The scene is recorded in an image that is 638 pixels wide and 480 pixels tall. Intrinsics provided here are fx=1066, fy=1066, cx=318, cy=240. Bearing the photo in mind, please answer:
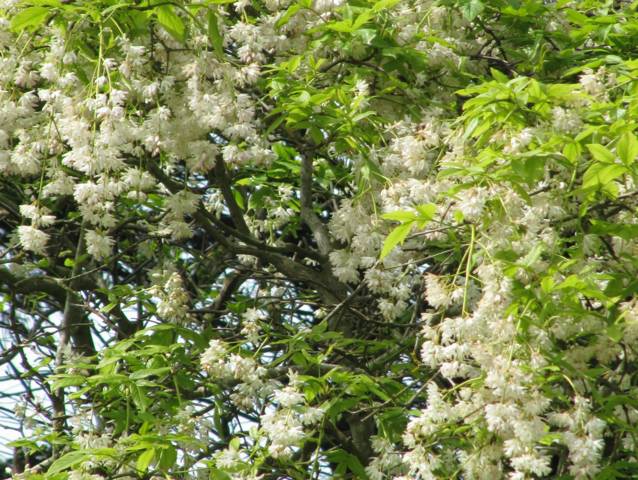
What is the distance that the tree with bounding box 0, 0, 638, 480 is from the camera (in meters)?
3.21

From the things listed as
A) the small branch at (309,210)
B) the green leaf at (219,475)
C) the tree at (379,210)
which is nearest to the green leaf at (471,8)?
the tree at (379,210)

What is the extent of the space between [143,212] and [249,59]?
2.36 metres

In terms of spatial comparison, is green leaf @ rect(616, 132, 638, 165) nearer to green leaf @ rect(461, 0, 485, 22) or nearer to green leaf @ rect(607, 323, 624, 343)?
green leaf @ rect(607, 323, 624, 343)

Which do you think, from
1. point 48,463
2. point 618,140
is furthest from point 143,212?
point 618,140

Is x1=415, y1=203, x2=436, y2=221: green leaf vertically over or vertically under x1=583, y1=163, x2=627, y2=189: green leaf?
over

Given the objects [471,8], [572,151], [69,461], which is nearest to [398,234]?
[572,151]

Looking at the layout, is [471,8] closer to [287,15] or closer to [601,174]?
[287,15]

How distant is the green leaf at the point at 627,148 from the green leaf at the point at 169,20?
4.79 feet

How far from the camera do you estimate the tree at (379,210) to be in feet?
10.5

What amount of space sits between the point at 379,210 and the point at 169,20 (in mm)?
1061

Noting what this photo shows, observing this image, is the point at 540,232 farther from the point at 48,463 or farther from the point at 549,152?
the point at 48,463

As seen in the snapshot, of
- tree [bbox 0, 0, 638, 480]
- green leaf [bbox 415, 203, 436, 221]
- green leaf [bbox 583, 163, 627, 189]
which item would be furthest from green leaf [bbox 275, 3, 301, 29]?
green leaf [bbox 583, 163, 627, 189]

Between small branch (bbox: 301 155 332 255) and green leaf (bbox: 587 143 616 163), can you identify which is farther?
small branch (bbox: 301 155 332 255)

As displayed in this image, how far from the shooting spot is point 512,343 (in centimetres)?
310
